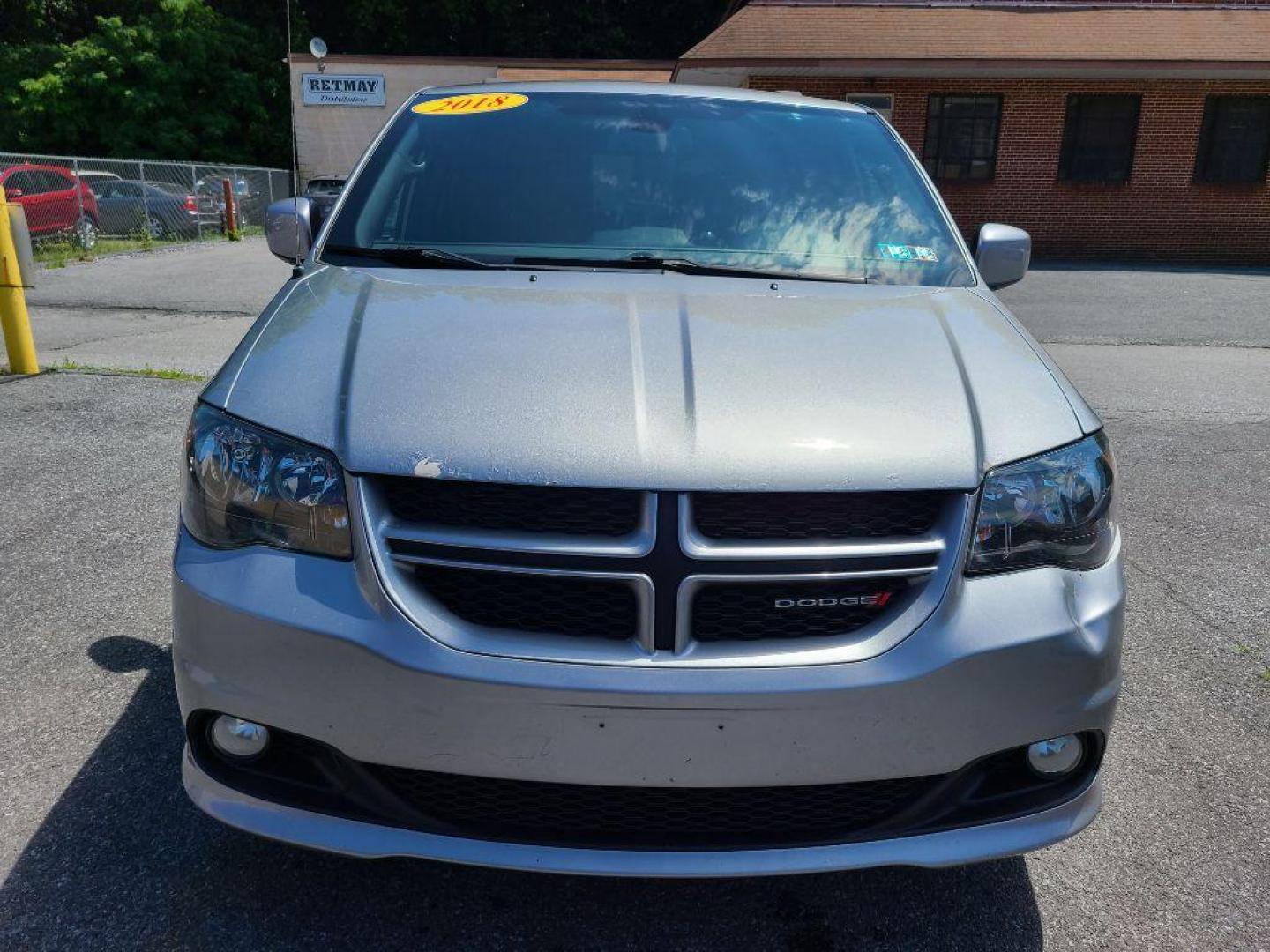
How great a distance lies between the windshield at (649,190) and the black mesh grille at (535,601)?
1.16m

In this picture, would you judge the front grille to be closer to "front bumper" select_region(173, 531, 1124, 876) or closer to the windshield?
"front bumper" select_region(173, 531, 1124, 876)

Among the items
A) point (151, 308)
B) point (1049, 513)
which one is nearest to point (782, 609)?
point (1049, 513)

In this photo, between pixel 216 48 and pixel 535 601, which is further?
pixel 216 48

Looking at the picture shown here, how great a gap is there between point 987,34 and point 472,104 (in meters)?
19.8

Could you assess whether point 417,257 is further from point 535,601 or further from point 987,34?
point 987,34

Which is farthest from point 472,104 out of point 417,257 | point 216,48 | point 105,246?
point 216,48

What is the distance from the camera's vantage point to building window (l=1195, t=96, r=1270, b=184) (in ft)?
65.7

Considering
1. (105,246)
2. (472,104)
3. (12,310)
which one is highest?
(472,104)

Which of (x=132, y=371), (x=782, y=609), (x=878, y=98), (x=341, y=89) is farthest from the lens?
(x=341, y=89)

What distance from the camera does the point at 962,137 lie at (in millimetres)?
20281

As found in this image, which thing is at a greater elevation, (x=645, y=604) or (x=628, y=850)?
(x=645, y=604)

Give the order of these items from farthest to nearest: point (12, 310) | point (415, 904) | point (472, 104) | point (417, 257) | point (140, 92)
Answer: point (140, 92)
point (12, 310)
point (472, 104)
point (417, 257)
point (415, 904)

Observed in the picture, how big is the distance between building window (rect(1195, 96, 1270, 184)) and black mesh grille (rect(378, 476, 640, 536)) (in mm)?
22317

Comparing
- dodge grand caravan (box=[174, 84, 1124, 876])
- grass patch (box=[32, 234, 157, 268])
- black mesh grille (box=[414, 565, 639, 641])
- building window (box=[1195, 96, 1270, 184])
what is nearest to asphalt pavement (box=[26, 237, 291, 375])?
grass patch (box=[32, 234, 157, 268])
